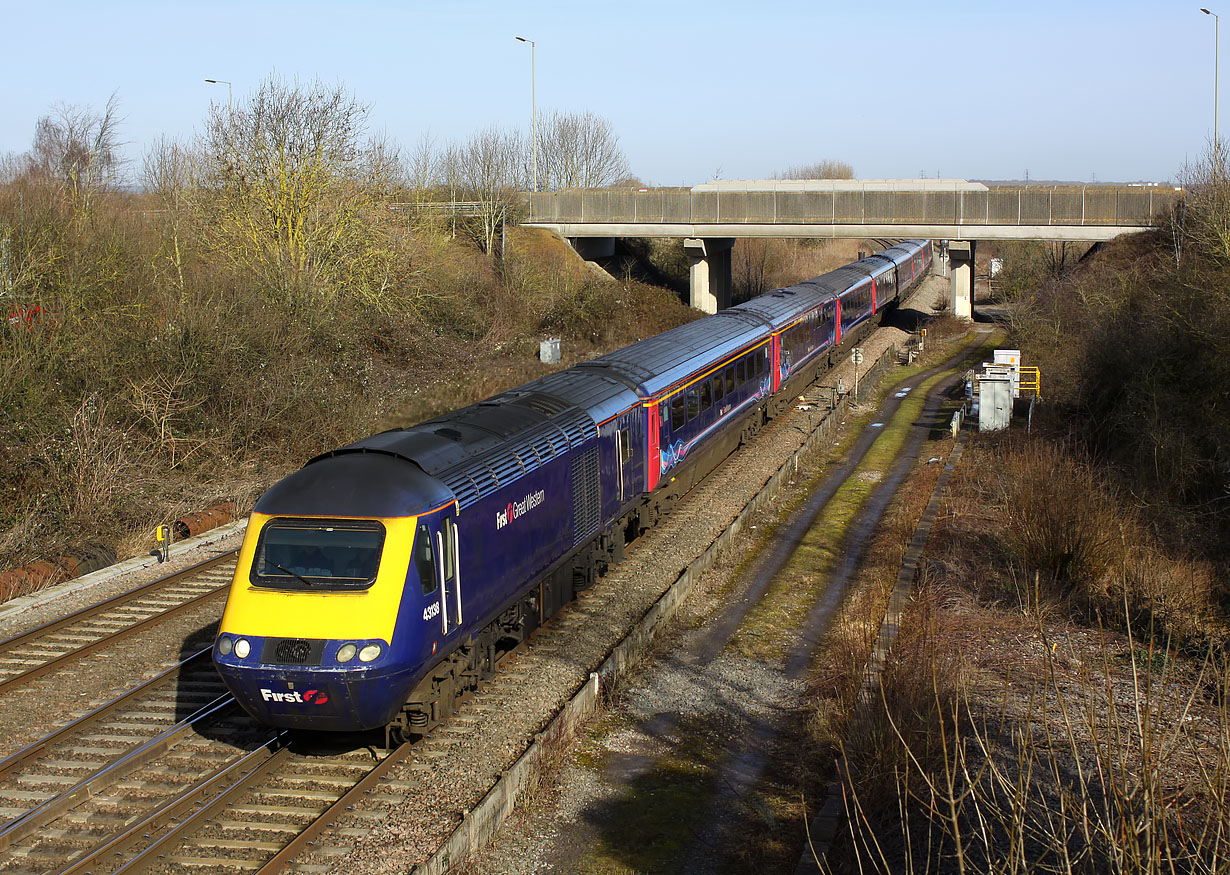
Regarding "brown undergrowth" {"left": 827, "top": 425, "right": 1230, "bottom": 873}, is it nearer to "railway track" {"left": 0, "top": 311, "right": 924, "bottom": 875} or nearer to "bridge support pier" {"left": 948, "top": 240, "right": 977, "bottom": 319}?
"railway track" {"left": 0, "top": 311, "right": 924, "bottom": 875}

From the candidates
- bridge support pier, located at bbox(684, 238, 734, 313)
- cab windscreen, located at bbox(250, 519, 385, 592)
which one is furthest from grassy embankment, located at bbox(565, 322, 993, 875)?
bridge support pier, located at bbox(684, 238, 734, 313)

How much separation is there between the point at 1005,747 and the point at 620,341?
32197 mm

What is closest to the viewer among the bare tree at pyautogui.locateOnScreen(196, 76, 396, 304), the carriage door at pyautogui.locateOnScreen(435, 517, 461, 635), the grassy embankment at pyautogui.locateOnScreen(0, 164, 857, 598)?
the carriage door at pyautogui.locateOnScreen(435, 517, 461, 635)

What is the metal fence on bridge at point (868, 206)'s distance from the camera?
132 feet

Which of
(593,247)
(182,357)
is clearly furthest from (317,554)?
(593,247)

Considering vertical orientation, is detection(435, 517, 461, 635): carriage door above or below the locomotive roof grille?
below

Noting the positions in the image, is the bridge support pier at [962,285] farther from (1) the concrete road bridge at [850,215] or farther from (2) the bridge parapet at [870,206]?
(2) the bridge parapet at [870,206]

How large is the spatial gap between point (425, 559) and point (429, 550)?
0.11 metres

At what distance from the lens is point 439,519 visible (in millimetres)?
9789

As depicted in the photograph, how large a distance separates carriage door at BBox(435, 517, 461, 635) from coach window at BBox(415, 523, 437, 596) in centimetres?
11

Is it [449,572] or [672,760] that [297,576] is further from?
[672,760]

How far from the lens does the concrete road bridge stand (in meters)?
40.7

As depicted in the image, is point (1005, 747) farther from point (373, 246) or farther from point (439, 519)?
point (373, 246)

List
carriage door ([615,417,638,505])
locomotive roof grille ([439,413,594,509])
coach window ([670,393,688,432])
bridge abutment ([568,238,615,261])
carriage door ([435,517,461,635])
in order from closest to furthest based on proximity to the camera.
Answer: carriage door ([435,517,461,635]) → locomotive roof grille ([439,413,594,509]) → carriage door ([615,417,638,505]) → coach window ([670,393,688,432]) → bridge abutment ([568,238,615,261])
